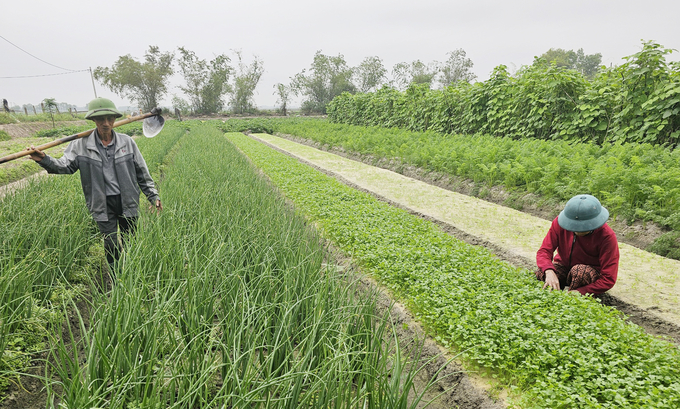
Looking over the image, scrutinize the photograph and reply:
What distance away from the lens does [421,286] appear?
3010 millimetres

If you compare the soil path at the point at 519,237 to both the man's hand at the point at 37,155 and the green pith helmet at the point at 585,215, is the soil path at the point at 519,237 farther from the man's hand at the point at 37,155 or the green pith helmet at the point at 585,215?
the man's hand at the point at 37,155

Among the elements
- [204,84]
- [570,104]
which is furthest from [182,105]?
[570,104]

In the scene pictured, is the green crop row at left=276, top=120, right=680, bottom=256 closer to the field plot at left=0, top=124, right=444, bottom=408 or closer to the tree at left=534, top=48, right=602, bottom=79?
the field plot at left=0, top=124, right=444, bottom=408

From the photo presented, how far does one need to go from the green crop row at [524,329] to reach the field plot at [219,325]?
463mm

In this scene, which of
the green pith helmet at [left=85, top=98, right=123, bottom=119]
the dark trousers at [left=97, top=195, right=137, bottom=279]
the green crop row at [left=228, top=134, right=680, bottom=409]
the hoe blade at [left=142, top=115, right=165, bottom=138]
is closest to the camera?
the green crop row at [left=228, top=134, right=680, bottom=409]

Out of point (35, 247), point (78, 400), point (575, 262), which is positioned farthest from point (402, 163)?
point (78, 400)

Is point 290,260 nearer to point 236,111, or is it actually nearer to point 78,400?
point 78,400

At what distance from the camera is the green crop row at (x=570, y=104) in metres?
6.60

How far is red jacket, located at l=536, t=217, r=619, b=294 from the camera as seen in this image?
9.39ft

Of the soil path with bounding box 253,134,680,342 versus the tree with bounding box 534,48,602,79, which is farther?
the tree with bounding box 534,48,602,79

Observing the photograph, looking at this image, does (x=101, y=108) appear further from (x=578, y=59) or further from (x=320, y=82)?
(x=578, y=59)

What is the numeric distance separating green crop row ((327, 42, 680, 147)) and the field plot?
7.09 meters

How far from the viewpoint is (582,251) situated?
10.3ft

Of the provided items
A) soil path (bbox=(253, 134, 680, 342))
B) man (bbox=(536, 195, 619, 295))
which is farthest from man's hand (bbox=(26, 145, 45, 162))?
soil path (bbox=(253, 134, 680, 342))
